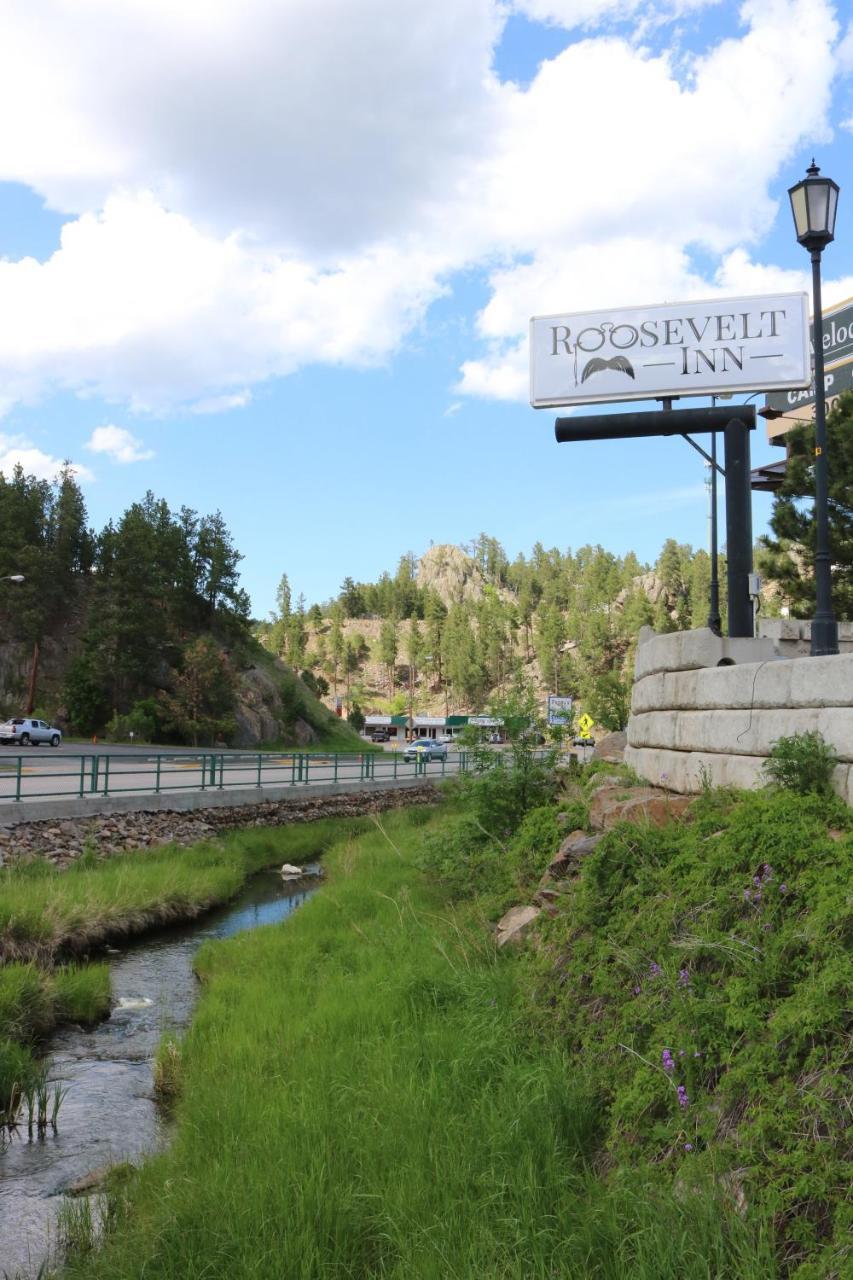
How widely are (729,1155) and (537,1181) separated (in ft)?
3.29

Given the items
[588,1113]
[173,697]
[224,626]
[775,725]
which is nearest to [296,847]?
[775,725]

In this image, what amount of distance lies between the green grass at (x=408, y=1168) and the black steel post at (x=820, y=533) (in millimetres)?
4057

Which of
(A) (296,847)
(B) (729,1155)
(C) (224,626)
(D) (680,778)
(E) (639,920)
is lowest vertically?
(A) (296,847)

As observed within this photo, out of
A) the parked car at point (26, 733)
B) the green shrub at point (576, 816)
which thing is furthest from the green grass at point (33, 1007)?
the parked car at point (26, 733)

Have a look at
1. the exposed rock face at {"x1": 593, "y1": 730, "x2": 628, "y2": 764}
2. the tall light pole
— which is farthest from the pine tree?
the exposed rock face at {"x1": 593, "y1": 730, "x2": 628, "y2": 764}

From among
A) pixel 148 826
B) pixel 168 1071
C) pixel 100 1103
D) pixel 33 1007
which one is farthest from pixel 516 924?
pixel 148 826

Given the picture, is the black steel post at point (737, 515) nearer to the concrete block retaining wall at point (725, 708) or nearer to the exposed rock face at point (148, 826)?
the concrete block retaining wall at point (725, 708)

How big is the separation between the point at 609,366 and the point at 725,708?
20.2 feet

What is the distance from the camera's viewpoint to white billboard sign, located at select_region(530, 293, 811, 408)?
12.2 m

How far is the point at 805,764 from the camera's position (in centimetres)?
664

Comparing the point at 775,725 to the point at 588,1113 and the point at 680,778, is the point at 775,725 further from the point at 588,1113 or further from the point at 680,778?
the point at 588,1113

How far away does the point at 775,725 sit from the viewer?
24.7ft

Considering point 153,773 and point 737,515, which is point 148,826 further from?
point 737,515

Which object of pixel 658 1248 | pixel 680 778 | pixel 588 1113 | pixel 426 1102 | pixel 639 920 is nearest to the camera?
pixel 658 1248
